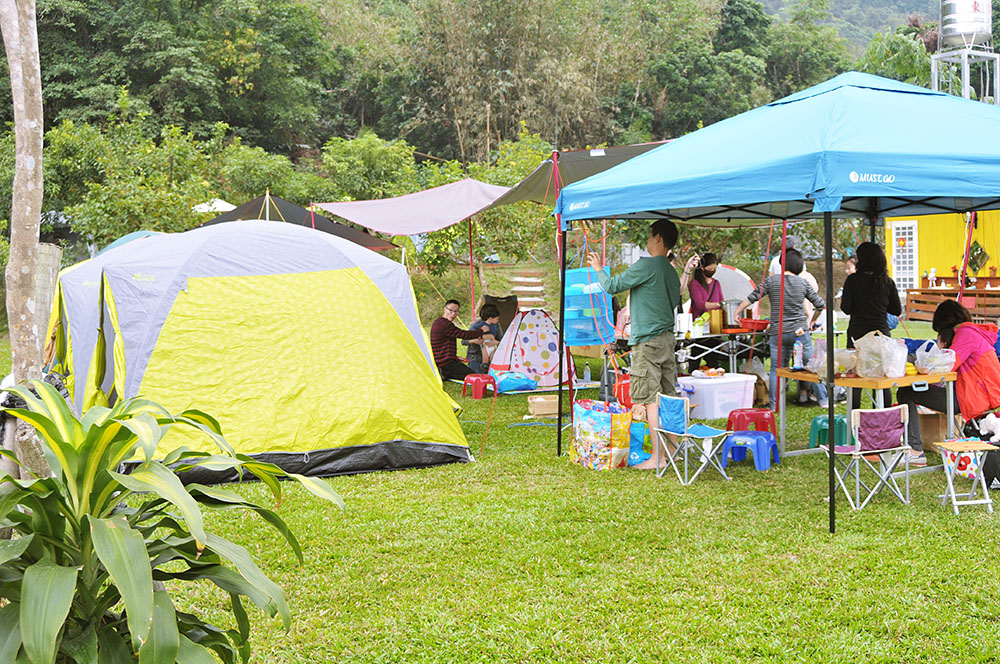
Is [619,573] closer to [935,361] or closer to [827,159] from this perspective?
[827,159]

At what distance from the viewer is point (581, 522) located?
4.91 m

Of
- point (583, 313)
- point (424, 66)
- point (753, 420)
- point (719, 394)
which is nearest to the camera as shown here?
point (753, 420)

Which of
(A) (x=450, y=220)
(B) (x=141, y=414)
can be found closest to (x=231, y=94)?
(A) (x=450, y=220)

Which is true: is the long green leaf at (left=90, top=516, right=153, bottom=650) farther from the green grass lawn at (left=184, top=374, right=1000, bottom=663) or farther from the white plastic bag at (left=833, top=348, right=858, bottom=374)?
the white plastic bag at (left=833, top=348, right=858, bottom=374)

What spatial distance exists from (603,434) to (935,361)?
6.76 feet

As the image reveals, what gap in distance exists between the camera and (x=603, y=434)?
608cm

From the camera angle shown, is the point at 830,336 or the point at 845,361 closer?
the point at 830,336

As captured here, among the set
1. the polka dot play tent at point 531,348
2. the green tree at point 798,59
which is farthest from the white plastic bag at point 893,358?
the green tree at point 798,59

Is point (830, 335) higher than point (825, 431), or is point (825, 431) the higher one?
point (830, 335)

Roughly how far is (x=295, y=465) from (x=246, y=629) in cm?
335

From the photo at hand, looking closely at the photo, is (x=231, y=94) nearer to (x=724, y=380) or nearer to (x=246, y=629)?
(x=724, y=380)

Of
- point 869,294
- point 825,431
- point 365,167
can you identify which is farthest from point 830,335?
point 365,167

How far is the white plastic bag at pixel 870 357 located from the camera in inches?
216

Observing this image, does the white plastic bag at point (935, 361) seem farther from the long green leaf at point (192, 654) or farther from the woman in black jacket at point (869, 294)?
the long green leaf at point (192, 654)
